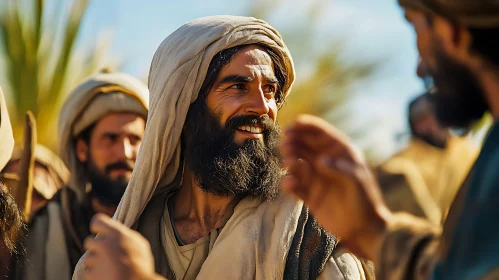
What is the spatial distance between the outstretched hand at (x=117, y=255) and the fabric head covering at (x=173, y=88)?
1684 millimetres

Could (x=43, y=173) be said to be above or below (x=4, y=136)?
below

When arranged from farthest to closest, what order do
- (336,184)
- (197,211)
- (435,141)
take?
(435,141) → (197,211) → (336,184)

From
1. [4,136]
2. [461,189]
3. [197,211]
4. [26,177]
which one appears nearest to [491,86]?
[461,189]

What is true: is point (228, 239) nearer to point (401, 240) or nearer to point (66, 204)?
point (401, 240)

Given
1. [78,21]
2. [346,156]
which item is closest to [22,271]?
[346,156]

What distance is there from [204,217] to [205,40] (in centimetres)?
85

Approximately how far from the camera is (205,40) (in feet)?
16.2

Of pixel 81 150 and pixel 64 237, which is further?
pixel 81 150

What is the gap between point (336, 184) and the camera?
9.77 ft

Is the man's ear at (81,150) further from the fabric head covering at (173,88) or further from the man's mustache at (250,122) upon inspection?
the man's mustache at (250,122)

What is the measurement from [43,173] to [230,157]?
3242 mm

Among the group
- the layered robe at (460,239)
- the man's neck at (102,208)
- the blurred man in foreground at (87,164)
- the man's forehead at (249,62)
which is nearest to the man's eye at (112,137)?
the blurred man in foreground at (87,164)

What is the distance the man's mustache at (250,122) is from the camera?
4914 millimetres

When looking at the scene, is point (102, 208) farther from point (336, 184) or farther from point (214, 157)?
point (336, 184)
